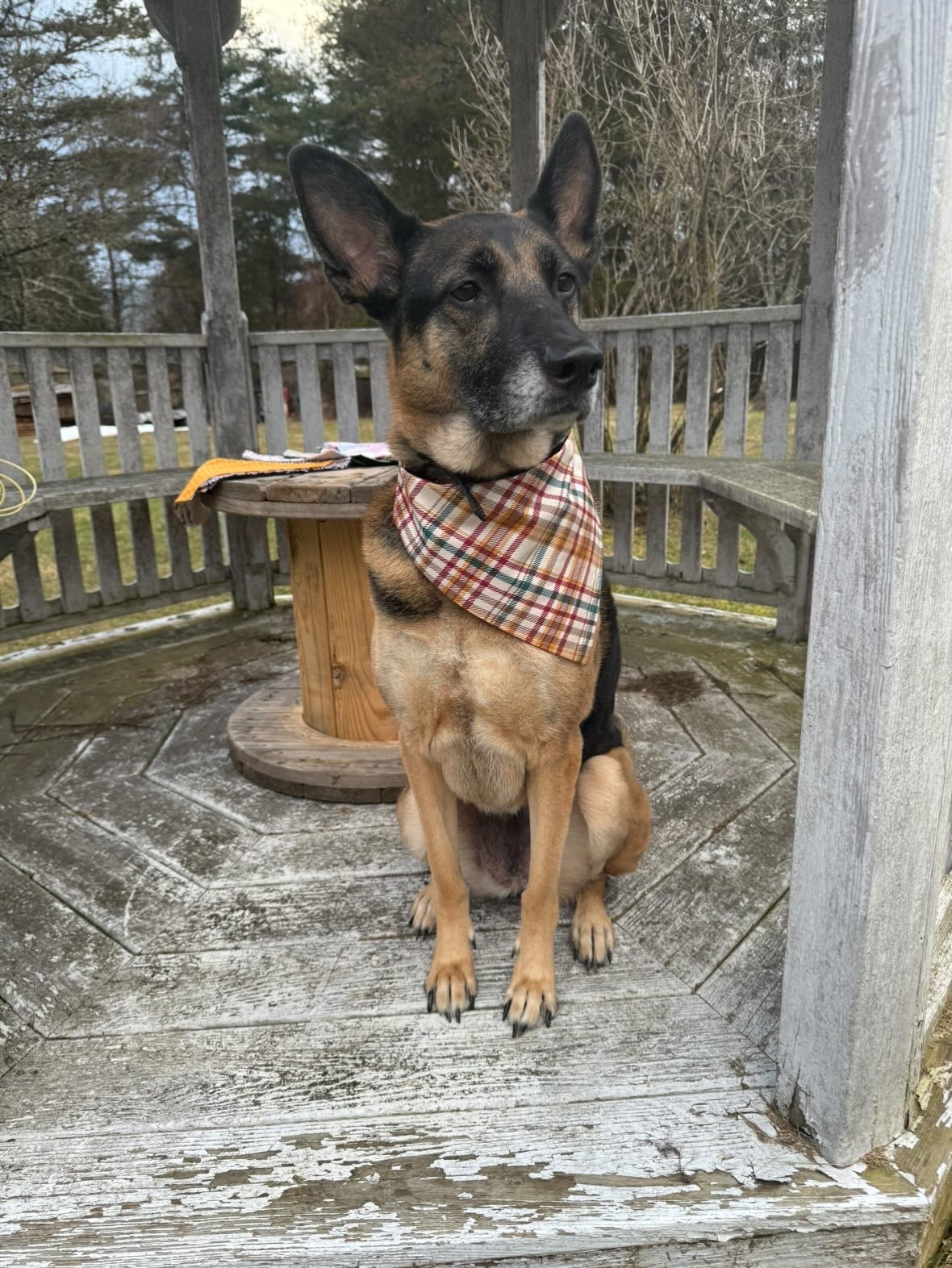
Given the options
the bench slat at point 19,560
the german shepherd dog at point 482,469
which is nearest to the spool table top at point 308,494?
the german shepherd dog at point 482,469

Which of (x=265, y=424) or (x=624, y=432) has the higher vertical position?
(x=265, y=424)

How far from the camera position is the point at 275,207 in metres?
15.8

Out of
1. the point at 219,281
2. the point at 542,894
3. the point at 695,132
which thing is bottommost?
the point at 542,894

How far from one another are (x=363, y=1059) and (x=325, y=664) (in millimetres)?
1599

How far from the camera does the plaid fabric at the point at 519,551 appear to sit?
6.06 ft

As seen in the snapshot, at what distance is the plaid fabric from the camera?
6.06 ft

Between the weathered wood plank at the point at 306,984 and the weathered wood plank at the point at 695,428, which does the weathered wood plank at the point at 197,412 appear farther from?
the weathered wood plank at the point at 306,984

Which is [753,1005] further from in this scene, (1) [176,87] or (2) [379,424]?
(1) [176,87]

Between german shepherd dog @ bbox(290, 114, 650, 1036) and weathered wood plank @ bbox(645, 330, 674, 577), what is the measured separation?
8.61ft

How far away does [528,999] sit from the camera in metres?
1.90

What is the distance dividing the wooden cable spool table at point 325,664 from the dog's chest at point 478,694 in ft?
3.04

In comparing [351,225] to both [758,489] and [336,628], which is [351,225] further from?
[758,489]

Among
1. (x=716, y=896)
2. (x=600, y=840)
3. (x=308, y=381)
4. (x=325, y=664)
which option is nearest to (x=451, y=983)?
(x=600, y=840)

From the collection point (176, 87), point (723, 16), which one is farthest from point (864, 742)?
point (176, 87)
